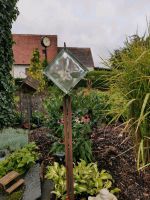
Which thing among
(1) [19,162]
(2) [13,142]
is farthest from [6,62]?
(1) [19,162]

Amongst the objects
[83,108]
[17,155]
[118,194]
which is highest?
[83,108]

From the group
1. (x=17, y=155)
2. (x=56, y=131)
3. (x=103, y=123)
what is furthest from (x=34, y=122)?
(x=17, y=155)

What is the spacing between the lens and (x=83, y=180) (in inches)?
137

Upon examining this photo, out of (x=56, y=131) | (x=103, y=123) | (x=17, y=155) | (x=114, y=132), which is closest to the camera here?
(x=17, y=155)

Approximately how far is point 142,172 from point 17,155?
1.35m

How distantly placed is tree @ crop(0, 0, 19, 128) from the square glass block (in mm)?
3811

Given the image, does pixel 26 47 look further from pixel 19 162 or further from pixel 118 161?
pixel 19 162

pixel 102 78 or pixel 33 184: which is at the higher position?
pixel 102 78

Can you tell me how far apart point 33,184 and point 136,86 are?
1.43 metres

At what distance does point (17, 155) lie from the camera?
397 centimetres

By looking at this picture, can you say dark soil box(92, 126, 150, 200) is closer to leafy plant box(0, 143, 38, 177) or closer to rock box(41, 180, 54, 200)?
rock box(41, 180, 54, 200)

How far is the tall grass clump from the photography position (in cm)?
362

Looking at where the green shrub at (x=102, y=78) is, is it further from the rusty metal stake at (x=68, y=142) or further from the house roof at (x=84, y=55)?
the house roof at (x=84, y=55)

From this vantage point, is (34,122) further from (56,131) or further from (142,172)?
(142,172)
